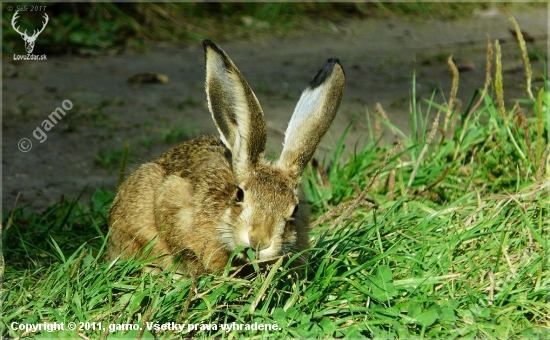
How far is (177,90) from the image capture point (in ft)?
25.3

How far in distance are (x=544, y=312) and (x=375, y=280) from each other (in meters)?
0.82

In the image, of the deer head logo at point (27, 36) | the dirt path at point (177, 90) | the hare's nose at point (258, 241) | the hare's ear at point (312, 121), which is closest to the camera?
the hare's nose at point (258, 241)

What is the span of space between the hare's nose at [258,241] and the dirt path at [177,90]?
6.89ft

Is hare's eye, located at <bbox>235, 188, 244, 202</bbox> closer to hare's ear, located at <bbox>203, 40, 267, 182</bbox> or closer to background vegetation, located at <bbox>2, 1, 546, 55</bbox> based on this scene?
hare's ear, located at <bbox>203, 40, 267, 182</bbox>

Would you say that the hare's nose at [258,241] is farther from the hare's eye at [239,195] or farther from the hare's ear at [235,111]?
the hare's ear at [235,111]

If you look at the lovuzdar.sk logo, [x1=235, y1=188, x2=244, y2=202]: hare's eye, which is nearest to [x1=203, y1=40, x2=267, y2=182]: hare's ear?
[x1=235, y1=188, x2=244, y2=202]: hare's eye

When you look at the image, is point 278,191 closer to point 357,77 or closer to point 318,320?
point 318,320

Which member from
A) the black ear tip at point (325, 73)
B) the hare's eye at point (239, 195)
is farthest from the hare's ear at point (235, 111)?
the black ear tip at point (325, 73)

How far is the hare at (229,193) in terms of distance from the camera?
351 cm

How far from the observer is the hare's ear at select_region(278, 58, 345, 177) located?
12.5 ft

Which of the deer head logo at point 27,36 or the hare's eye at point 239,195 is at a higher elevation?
the hare's eye at point 239,195

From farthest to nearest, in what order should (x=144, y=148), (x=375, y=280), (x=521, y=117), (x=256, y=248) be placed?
1. (x=144, y=148)
2. (x=521, y=117)
3. (x=375, y=280)
4. (x=256, y=248)

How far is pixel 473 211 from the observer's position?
424 centimetres

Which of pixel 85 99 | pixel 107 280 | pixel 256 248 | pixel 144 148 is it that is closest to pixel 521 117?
pixel 256 248
